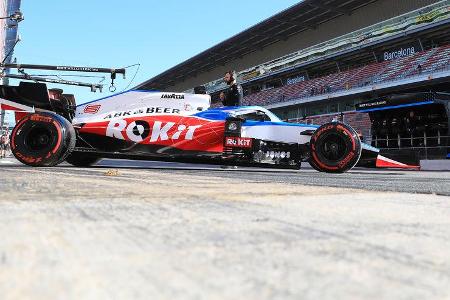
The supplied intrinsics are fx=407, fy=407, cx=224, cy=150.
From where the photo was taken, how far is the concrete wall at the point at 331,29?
25.9 m

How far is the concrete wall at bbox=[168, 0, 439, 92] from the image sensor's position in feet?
84.8

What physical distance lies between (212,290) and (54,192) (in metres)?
1.64

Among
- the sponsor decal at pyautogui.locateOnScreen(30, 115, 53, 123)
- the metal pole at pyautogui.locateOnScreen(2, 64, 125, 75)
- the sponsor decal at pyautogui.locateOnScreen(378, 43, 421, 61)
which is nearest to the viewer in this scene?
the sponsor decal at pyautogui.locateOnScreen(30, 115, 53, 123)

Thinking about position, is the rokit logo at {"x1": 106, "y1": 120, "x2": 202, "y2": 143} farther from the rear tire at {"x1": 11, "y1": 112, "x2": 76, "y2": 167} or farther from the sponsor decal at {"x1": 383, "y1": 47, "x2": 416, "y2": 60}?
the sponsor decal at {"x1": 383, "y1": 47, "x2": 416, "y2": 60}

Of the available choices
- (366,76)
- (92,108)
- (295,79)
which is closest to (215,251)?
(92,108)

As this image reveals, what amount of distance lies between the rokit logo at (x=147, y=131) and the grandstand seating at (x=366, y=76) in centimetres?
1722

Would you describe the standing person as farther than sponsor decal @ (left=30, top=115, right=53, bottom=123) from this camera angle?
Yes

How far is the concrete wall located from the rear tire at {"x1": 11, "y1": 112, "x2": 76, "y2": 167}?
78.3ft

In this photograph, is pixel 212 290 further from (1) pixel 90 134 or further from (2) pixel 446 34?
(2) pixel 446 34

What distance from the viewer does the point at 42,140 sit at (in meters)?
5.74

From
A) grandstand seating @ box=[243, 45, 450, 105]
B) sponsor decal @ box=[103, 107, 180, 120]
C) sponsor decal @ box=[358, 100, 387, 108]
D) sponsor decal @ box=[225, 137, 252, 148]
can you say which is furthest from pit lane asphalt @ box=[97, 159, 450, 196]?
grandstand seating @ box=[243, 45, 450, 105]

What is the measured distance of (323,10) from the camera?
28.4 metres

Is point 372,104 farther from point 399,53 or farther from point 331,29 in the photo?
point 331,29

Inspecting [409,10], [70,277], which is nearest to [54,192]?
[70,277]
